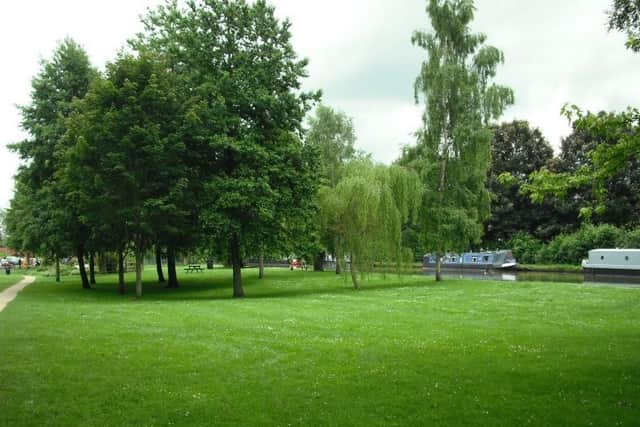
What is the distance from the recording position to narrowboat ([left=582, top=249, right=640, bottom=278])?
42.2 meters

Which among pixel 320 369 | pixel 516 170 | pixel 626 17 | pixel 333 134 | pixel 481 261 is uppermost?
pixel 333 134

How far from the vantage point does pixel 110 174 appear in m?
25.0

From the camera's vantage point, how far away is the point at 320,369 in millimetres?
9570

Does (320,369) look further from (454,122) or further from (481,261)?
(481,261)

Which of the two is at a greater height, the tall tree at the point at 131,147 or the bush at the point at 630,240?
the tall tree at the point at 131,147

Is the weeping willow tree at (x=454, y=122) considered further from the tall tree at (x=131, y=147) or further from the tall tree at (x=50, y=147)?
the tall tree at (x=50, y=147)

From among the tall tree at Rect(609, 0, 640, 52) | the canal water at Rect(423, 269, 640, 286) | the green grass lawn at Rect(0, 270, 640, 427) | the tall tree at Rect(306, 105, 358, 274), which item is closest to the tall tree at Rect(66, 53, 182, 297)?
the green grass lawn at Rect(0, 270, 640, 427)

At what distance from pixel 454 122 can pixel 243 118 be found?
47.6 feet

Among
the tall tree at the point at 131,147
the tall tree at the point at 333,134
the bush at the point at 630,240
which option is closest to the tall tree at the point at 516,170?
the bush at the point at 630,240

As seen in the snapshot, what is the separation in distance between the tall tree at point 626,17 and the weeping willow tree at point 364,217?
16824 millimetres

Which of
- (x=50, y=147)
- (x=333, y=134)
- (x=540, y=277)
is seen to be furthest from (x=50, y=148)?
(x=540, y=277)

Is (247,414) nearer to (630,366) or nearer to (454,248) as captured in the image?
(630,366)

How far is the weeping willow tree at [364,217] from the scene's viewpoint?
26906 millimetres

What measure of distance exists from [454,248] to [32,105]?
2716 centimetres
